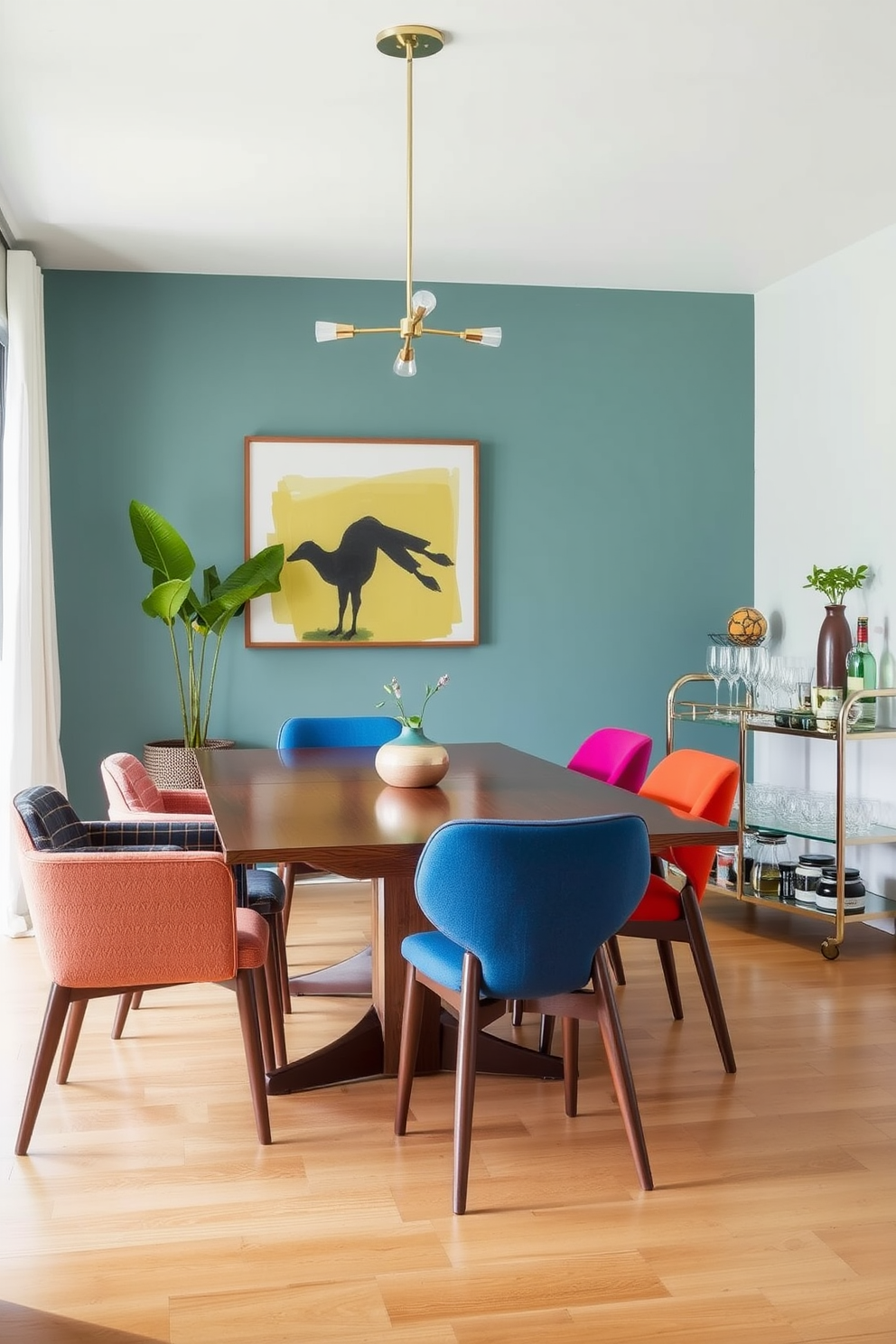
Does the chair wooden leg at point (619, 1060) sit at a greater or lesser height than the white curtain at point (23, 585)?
lesser

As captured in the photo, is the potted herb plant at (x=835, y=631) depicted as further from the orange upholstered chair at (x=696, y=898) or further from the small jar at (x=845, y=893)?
the orange upholstered chair at (x=696, y=898)

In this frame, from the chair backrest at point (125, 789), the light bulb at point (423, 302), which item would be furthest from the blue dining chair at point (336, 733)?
the light bulb at point (423, 302)

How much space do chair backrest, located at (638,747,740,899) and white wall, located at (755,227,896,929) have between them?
1626mm

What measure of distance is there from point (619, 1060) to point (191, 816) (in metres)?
1.52

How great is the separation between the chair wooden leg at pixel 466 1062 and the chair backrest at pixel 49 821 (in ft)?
3.43

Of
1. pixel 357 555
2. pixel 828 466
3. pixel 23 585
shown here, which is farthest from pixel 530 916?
pixel 828 466

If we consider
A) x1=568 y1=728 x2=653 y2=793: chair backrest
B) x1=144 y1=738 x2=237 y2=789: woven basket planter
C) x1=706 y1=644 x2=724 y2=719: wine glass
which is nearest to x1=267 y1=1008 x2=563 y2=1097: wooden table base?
x1=568 y1=728 x2=653 y2=793: chair backrest

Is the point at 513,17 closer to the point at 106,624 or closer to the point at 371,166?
the point at 371,166

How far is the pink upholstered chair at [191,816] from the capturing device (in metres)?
3.28

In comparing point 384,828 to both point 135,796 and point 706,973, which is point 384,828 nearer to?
point 706,973

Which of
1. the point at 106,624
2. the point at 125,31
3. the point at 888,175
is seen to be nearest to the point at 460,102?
the point at 125,31

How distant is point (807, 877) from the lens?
4695 mm

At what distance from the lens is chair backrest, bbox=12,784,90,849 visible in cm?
284

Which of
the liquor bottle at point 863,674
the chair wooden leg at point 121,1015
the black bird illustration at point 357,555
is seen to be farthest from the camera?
the black bird illustration at point 357,555
